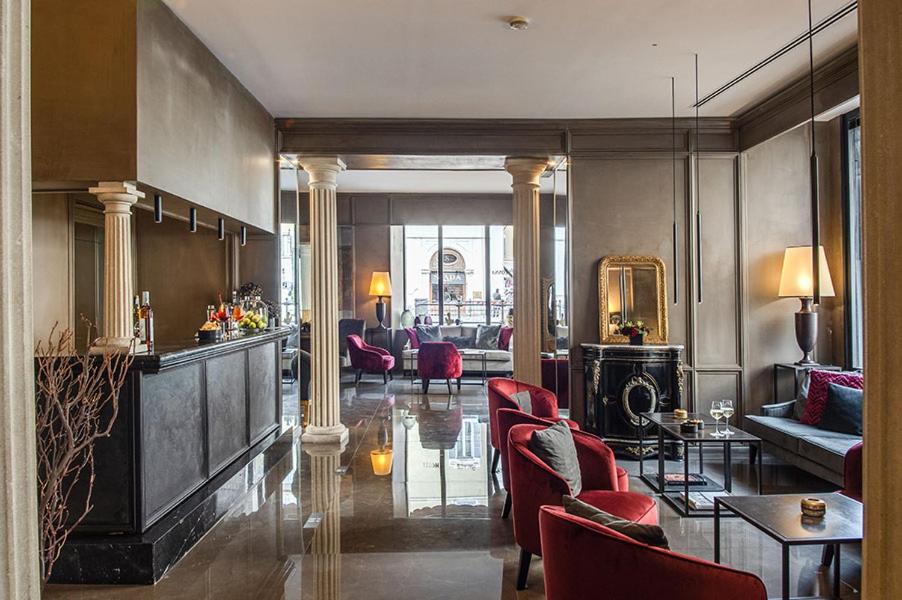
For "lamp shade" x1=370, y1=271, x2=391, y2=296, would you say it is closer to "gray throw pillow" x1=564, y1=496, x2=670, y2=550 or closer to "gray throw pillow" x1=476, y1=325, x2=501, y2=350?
"gray throw pillow" x1=476, y1=325, x2=501, y2=350

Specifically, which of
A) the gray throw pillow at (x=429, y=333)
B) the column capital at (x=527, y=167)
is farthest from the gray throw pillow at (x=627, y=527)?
the gray throw pillow at (x=429, y=333)

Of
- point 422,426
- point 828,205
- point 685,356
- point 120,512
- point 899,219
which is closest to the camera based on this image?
point 899,219

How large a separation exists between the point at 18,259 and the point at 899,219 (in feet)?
4.32

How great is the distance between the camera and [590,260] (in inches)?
244

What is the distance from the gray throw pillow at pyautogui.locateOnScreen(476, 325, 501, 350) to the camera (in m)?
10.9

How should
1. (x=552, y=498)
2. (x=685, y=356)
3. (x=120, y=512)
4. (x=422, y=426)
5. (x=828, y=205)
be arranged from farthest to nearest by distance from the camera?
(x=422, y=426) → (x=685, y=356) → (x=828, y=205) → (x=120, y=512) → (x=552, y=498)

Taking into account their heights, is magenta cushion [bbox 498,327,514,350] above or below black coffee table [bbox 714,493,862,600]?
above

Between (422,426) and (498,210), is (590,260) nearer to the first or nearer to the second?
(422,426)

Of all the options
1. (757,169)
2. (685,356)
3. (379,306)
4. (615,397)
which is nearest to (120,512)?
(615,397)

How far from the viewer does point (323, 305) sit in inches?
249

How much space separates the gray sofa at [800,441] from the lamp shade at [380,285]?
6866 mm

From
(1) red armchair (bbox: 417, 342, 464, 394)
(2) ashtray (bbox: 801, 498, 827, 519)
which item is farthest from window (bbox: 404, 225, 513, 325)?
(2) ashtray (bbox: 801, 498, 827, 519)

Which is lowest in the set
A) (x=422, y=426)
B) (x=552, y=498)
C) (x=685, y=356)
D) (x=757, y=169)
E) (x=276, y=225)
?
(x=422, y=426)

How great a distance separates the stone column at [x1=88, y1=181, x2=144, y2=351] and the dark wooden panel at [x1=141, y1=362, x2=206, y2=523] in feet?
1.16
